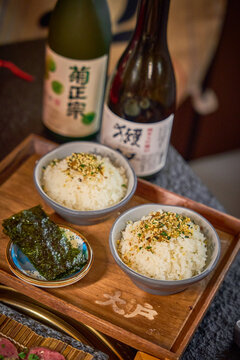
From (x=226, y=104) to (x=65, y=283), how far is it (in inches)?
95.8

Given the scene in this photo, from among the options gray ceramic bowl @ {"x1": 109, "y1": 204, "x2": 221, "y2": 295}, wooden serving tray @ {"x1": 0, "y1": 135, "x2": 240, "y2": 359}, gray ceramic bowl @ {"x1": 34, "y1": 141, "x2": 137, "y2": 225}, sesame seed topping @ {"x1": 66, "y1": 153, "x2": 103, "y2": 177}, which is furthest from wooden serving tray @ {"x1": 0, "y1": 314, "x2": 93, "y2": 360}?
sesame seed topping @ {"x1": 66, "y1": 153, "x2": 103, "y2": 177}

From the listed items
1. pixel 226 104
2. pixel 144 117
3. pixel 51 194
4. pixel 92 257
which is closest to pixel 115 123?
pixel 144 117

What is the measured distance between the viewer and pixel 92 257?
1058 mm

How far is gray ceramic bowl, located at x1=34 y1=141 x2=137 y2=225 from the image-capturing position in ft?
3.57

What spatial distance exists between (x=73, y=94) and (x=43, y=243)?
521mm

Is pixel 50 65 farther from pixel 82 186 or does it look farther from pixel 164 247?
pixel 164 247

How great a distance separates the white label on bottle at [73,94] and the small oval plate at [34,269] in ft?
1.55

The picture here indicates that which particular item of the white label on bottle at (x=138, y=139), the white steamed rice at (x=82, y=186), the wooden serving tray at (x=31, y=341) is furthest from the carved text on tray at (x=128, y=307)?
the white label on bottle at (x=138, y=139)

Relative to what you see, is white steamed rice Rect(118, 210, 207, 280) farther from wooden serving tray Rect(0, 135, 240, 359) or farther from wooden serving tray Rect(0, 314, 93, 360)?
wooden serving tray Rect(0, 314, 93, 360)

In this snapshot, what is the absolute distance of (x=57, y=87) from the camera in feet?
4.54

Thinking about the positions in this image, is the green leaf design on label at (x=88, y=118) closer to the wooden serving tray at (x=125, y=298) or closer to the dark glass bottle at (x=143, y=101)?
the dark glass bottle at (x=143, y=101)

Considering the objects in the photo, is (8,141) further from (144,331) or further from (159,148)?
(144,331)

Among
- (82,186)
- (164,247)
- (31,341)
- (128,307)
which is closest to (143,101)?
(82,186)

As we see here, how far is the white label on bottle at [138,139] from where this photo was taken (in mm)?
1271
